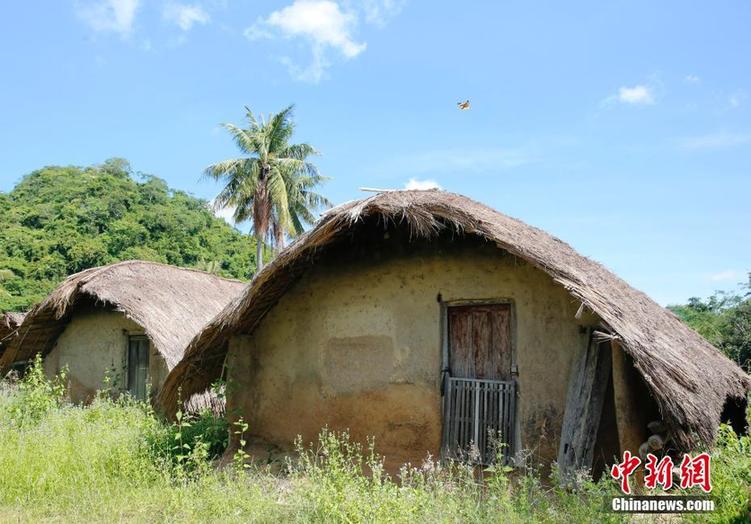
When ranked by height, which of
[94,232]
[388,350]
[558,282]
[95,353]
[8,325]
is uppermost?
[94,232]

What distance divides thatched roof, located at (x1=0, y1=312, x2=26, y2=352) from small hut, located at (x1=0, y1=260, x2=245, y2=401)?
30.9 inches

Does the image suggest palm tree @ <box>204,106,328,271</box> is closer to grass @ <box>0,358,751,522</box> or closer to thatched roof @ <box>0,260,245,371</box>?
thatched roof @ <box>0,260,245,371</box>

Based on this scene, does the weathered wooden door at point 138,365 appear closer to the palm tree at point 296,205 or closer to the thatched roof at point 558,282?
the thatched roof at point 558,282

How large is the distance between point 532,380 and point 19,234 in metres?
26.2

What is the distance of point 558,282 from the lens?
5.64 meters

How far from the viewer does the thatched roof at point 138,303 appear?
11023mm

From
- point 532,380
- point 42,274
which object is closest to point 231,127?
point 42,274

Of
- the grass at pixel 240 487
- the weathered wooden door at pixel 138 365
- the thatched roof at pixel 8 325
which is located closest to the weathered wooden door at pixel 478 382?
the grass at pixel 240 487

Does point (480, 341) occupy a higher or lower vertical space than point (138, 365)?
higher

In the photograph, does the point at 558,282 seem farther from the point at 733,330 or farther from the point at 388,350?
the point at 733,330

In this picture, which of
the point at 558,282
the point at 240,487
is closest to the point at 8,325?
the point at 240,487

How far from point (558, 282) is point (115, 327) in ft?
29.5

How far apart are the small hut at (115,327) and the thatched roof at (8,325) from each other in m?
0.79

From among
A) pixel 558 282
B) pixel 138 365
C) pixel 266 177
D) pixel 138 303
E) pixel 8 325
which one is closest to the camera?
pixel 558 282
